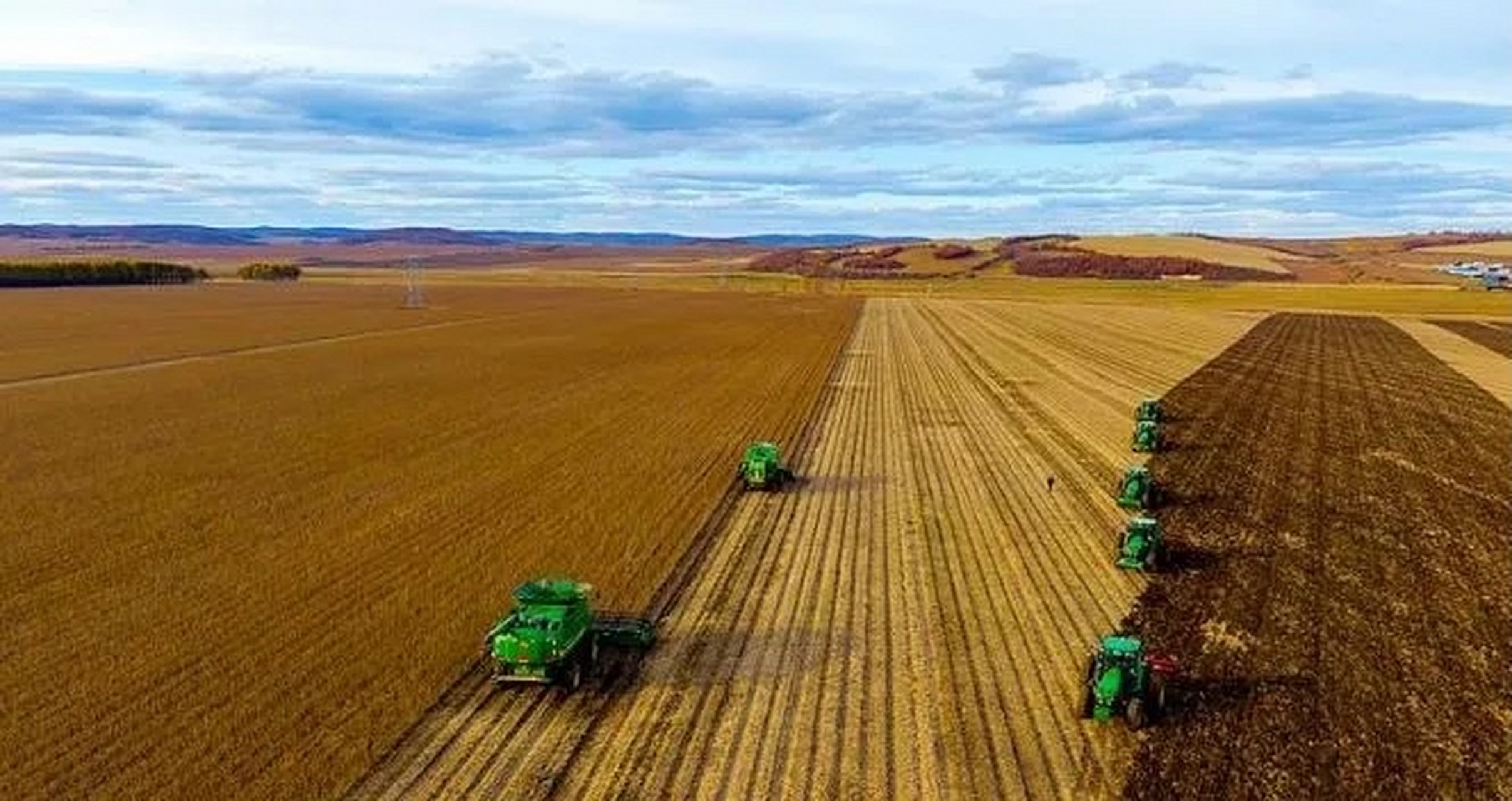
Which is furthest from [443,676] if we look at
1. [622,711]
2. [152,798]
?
[152,798]

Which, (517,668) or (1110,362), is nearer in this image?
(517,668)

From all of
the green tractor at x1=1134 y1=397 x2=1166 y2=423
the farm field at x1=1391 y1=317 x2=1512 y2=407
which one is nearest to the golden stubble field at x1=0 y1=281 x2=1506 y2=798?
the green tractor at x1=1134 y1=397 x2=1166 y2=423

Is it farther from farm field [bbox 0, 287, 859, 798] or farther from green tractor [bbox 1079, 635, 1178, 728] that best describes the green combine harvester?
green tractor [bbox 1079, 635, 1178, 728]

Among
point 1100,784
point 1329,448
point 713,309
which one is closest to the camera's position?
point 1100,784

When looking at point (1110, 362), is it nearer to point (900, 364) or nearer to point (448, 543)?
point (900, 364)

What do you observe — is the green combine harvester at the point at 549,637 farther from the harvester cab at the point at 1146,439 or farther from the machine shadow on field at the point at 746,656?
the harvester cab at the point at 1146,439

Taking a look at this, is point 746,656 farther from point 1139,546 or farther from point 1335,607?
point 1335,607

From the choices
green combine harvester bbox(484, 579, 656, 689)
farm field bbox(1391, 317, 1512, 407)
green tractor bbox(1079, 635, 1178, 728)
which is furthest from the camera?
farm field bbox(1391, 317, 1512, 407)
